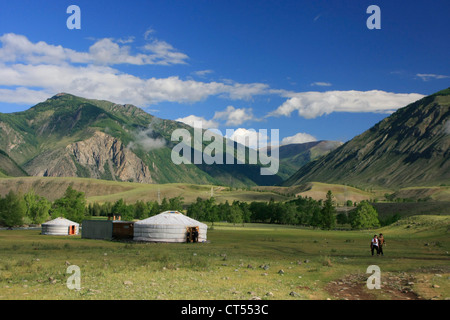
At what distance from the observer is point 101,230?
61.0 m

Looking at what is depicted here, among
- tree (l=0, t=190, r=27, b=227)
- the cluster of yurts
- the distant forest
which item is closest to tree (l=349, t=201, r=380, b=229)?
the distant forest

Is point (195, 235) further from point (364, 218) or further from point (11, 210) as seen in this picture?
point (364, 218)

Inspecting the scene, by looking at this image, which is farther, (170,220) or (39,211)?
(39,211)

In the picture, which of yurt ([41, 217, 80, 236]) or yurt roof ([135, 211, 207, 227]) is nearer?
yurt roof ([135, 211, 207, 227])

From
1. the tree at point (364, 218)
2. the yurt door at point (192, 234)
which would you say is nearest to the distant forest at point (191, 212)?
the tree at point (364, 218)

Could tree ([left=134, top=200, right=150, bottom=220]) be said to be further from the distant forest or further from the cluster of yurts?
the cluster of yurts

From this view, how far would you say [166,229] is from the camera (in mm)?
54312

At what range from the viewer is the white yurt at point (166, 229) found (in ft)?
178

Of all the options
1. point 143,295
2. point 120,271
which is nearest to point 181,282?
point 143,295

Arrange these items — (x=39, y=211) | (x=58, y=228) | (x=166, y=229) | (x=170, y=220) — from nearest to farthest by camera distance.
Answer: (x=166, y=229) → (x=170, y=220) → (x=58, y=228) → (x=39, y=211)

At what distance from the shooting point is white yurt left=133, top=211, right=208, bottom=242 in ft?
178

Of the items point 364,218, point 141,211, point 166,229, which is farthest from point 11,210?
point 364,218
